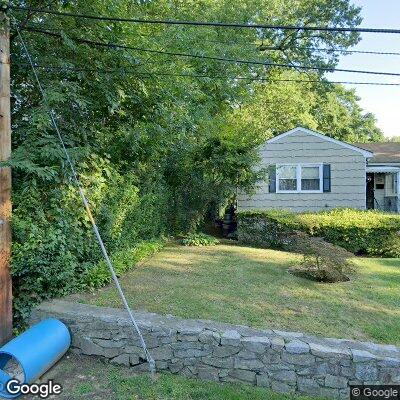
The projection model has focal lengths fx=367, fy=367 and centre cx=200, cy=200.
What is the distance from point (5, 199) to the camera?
4660mm

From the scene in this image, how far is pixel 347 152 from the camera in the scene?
42.9 ft

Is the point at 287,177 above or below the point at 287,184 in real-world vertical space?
above

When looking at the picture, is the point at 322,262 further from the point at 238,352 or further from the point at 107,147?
the point at 107,147

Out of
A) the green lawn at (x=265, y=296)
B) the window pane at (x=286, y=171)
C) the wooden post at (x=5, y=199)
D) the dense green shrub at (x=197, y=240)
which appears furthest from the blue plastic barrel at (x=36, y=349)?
the window pane at (x=286, y=171)

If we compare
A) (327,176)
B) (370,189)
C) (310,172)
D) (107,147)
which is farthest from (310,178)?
(107,147)

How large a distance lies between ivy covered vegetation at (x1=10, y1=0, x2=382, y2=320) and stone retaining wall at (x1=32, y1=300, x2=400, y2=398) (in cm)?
109

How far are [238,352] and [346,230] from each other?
653cm

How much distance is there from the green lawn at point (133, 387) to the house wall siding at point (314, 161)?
9.50m

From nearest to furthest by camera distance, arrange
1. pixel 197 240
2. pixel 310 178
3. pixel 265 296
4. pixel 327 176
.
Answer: pixel 265 296 → pixel 197 240 → pixel 327 176 → pixel 310 178

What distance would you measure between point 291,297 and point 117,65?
4813mm

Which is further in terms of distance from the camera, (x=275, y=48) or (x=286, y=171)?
(x=275, y=48)

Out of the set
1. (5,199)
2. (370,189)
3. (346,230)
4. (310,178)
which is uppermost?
(310,178)

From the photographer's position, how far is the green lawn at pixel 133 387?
3.75m

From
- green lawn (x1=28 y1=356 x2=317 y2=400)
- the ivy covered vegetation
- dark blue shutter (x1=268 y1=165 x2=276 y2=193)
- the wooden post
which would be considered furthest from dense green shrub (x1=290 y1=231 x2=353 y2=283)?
dark blue shutter (x1=268 y1=165 x2=276 y2=193)
